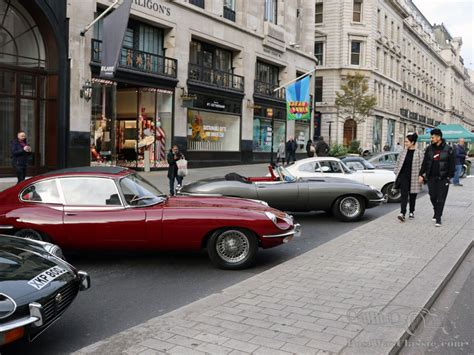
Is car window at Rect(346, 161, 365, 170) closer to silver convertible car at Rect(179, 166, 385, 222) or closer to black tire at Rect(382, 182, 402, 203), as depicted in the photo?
black tire at Rect(382, 182, 402, 203)

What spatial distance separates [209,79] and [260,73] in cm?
614

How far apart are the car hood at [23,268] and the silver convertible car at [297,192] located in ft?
16.3

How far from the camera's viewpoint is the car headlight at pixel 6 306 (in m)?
3.22

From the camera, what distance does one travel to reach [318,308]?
4.56 meters

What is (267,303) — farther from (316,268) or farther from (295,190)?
(295,190)

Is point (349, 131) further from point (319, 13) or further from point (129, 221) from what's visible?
point (129, 221)

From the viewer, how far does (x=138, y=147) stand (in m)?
22.0

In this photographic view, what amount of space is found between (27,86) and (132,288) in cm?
1419

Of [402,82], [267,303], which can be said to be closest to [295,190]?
[267,303]

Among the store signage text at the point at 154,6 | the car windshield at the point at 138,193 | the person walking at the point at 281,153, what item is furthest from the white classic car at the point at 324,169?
the person walking at the point at 281,153

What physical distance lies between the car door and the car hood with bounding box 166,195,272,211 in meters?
0.54

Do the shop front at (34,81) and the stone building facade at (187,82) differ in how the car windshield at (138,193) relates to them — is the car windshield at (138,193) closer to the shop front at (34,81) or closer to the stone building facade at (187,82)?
the shop front at (34,81)

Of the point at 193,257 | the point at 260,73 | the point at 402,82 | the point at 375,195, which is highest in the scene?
the point at 402,82

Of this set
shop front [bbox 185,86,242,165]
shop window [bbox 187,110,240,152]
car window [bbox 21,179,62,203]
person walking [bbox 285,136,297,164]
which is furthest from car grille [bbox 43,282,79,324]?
person walking [bbox 285,136,297,164]
